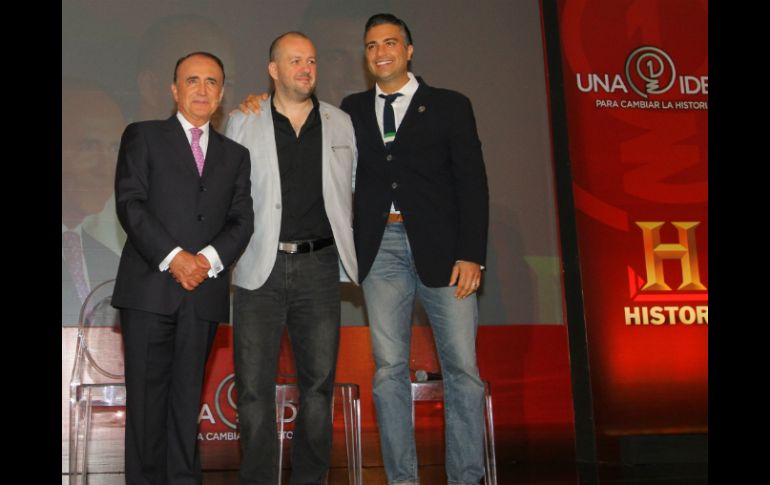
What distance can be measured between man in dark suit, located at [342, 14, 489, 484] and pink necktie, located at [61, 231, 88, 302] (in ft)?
7.16

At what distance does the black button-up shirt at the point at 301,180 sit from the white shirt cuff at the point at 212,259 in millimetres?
283

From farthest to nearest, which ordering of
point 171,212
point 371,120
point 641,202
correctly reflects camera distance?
point 641,202 < point 371,120 < point 171,212

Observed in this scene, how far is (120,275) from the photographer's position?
9.71 feet

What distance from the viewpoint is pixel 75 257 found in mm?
4723

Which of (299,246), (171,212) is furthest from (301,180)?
(171,212)

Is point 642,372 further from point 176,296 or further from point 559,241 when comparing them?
point 176,296

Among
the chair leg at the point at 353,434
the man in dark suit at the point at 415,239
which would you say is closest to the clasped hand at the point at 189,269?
the man in dark suit at the point at 415,239

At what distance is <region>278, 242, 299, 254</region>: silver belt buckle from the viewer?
3.08 meters

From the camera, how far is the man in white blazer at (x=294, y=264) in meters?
3.02

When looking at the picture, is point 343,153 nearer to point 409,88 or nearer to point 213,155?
point 409,88

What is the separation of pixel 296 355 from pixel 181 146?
90cm
